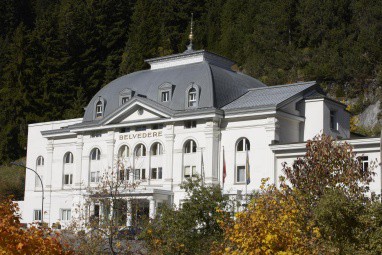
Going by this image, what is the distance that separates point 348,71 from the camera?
87.7 metres

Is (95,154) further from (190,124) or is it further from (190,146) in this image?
(190,124)

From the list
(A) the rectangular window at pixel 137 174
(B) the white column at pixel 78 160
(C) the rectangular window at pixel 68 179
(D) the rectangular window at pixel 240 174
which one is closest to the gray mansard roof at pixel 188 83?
(B) the white column at pixel 78 160

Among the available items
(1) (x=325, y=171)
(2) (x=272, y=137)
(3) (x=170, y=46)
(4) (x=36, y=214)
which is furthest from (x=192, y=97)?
(3) (x=170, y=46)

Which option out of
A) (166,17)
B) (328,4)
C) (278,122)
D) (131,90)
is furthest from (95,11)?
(278,122)

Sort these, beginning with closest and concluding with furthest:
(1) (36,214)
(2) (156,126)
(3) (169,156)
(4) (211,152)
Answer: (4) (211,152) → (3) (169,156) → (2) (156,126) → (1) (36,214)

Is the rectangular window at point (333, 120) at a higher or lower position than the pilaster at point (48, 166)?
higher

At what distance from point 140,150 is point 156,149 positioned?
1707mm

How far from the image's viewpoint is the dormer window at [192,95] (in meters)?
63.3

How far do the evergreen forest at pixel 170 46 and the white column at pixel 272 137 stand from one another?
28753mm

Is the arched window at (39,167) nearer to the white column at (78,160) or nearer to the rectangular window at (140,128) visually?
the white column at (78,160)

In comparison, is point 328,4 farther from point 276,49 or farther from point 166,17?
point 166,17

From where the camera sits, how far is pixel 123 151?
67562mm

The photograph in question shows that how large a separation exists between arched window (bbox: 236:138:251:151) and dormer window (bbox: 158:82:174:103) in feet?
25.7

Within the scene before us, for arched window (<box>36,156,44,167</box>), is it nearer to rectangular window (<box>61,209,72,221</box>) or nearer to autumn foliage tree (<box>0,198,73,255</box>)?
rectangular window (<box>61,209,72,221</box>)
